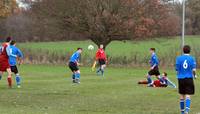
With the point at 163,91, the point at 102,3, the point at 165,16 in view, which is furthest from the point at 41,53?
the point at 163,91

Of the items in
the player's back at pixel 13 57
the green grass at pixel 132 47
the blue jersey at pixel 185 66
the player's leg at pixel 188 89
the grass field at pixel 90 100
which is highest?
the green grass at pixel 132 47

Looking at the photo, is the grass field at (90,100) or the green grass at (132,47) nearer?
the grass field at (90,100)

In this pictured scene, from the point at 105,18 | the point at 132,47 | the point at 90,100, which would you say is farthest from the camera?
the point at 132,47

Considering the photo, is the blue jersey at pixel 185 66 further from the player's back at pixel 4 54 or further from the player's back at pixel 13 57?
the player's back at pixel 13 57

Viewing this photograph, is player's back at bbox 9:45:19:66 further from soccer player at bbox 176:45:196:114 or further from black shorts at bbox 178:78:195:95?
black shorts at bbox 178:78:195:95

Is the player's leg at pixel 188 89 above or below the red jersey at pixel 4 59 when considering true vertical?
below

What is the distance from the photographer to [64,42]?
7819 centimetres

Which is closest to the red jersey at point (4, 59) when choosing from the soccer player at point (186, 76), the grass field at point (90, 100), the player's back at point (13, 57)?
the player's back at point (13, 57)

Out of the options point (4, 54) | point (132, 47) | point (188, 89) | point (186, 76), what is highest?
point (132, 47)

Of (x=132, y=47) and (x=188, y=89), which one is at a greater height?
(x=132, y=47)

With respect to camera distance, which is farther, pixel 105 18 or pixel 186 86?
pixel 105 18

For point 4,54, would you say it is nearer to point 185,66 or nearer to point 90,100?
point 90,100

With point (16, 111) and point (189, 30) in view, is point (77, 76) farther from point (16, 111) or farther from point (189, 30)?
point (189, 30)

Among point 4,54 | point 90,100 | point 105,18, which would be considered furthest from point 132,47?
point 90,100
